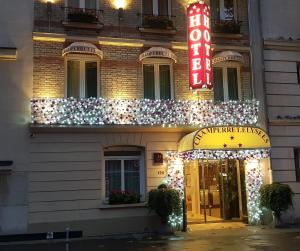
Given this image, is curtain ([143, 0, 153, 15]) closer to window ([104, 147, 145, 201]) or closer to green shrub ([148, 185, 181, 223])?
window ([104, 147, 145, 201])

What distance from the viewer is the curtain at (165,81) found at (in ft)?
62.4

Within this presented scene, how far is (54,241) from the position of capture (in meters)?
16.2

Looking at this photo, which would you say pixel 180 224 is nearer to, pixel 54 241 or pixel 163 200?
pixel 163 200

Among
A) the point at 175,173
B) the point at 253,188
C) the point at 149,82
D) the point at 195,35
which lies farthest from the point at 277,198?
the point at 195,35

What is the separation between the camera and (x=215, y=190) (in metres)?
20.5

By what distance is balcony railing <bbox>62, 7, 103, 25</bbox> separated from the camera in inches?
703

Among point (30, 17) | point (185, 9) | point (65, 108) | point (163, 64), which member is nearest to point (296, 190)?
point (163, 64)

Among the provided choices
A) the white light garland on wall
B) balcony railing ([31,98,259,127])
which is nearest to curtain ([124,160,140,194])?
balcony railing ([31,98,259,127])

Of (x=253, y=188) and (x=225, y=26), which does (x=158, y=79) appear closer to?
(x=225, y=26)

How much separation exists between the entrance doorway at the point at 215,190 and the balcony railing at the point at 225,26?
17.6 feet

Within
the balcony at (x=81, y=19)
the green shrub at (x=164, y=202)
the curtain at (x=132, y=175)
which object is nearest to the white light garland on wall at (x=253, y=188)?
the green shrub at (x=164, y=202)

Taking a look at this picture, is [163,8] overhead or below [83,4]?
overhead

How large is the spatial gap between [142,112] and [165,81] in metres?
1.81

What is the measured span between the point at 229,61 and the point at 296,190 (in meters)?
5.89
